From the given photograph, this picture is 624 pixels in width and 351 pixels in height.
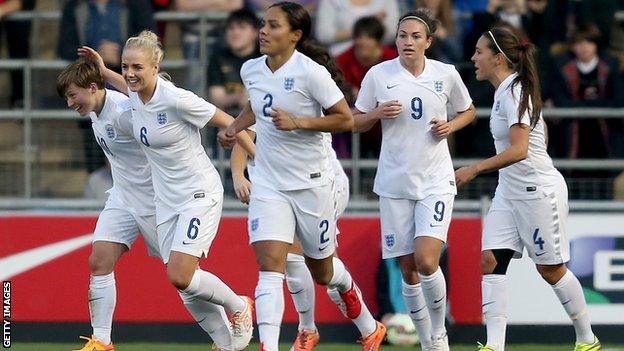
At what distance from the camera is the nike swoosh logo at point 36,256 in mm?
11711

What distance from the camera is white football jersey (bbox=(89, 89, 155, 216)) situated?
9.34 m

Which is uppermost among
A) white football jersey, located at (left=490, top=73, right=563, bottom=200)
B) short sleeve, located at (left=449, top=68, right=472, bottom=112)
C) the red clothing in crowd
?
the red clothing in crowd

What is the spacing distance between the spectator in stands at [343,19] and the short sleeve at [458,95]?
338cm

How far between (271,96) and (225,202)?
3270 mm

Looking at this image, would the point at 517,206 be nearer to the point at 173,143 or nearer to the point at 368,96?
the point at 368,96

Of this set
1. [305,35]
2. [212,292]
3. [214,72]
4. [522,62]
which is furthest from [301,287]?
[214,72]

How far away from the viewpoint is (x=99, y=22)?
509 inches

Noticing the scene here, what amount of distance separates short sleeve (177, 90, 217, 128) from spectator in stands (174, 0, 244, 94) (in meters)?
3.57

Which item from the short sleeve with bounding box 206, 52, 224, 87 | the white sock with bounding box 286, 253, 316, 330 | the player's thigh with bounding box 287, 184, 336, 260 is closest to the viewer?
the player's thigh with bounding box 287, 184, 336, 260

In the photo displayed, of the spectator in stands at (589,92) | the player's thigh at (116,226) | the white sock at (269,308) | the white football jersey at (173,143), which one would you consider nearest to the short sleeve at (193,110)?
the white football jersey at (173,143)

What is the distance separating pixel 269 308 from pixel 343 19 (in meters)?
5.04

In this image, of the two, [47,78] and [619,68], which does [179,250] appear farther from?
[619,68]

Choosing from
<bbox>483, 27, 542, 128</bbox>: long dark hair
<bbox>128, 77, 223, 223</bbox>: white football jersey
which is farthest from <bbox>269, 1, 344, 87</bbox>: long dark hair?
<bbox>483, 27, 542, 128</bbox>: long dark hair

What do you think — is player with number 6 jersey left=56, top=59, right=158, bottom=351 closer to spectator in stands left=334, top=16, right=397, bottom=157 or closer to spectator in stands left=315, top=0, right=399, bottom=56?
spectator in stands left=334, top=16, right=397, bottom=157
